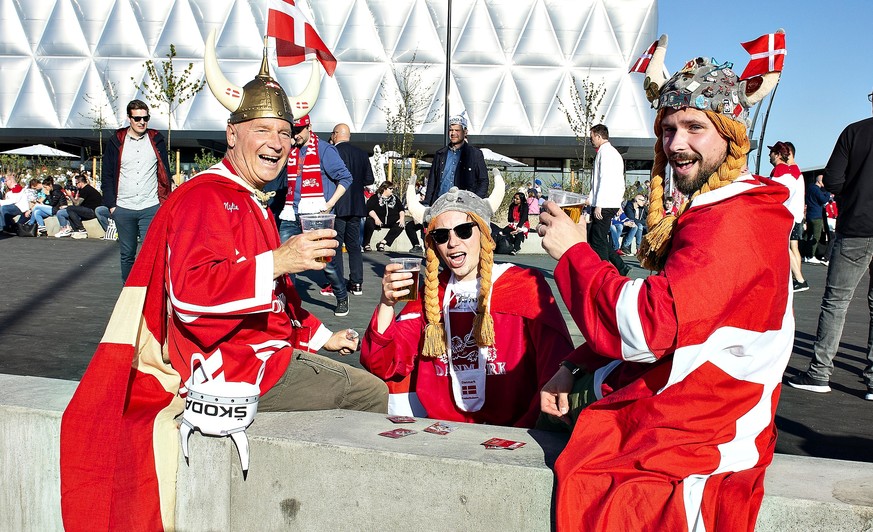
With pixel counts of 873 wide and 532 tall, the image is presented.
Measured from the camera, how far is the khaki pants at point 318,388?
3.08 meters

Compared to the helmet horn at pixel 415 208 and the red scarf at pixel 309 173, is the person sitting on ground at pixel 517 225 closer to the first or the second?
the red scarf at pixel 309 173

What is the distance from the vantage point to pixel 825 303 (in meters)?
5.71

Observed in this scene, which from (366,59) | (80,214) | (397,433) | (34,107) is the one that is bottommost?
(397,433)

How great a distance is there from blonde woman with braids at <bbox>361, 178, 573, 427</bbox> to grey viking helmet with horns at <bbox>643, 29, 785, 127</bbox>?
127 cm

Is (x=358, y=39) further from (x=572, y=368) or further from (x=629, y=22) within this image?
(x=572, y=368)

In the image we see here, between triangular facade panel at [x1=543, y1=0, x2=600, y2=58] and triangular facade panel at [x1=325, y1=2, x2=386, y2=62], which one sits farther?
A: triangular facade panel at [x1=543, y1=0, x2=600, y2=58]

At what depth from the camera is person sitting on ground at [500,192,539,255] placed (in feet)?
55.2

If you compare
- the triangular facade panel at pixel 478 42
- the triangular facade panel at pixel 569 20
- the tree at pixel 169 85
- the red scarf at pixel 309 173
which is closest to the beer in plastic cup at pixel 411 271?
the red scarf at pixel 309 173

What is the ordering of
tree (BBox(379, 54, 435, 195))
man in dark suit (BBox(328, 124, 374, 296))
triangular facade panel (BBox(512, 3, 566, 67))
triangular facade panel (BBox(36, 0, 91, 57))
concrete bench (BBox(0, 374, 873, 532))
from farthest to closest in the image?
triangular facade panel (BBox(36, 0, 91, 57)) < triangular facade panel (BBox(512, 3, 566, 67)) < tree (BBox(379, 54, 435, 195)) < man in dark suit (BBox(328, 124, 374, 296)) < concrete bench (BBox(0, 374, 873, 532))

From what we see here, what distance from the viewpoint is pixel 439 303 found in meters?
3.79

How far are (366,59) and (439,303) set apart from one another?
3552 cm

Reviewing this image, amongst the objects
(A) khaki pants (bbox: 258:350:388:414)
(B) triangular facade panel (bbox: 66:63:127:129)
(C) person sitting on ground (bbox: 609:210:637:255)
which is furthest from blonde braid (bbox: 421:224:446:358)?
(B) triangular facade panel (bbox: 66:63:127:129)

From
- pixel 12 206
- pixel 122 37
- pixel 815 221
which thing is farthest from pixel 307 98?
pixel 122 37

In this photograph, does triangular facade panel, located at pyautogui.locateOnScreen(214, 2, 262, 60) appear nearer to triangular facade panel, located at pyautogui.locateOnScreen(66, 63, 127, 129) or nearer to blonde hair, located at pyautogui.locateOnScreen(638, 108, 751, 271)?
triangular facade panel, located at pyautogui.locateOnScreen(66, 63, 127, 129)
